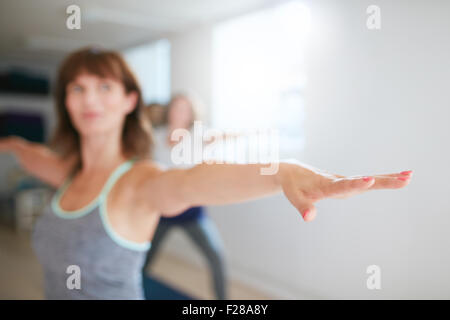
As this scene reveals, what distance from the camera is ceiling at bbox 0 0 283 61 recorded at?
58.1 inches

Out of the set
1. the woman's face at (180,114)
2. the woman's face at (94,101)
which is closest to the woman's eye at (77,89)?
the woman's face at (94,101)

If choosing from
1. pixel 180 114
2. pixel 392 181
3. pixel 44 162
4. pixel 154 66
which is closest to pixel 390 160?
pixel 392 181

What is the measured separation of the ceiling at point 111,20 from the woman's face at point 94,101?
0.97 feet

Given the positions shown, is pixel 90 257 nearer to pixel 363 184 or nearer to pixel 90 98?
pixel 90 98

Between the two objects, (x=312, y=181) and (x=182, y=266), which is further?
(x=182, y=266)

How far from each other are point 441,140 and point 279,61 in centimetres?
92

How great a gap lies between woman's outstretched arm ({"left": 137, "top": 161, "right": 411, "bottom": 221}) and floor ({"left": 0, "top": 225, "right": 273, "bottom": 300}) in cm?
35

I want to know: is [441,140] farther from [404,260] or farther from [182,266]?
[182,266]

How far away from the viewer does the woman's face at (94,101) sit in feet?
2.38

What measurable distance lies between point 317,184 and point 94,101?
0.51 m

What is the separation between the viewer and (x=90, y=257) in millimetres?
672

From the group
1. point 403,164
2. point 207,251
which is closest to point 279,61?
point 403,164

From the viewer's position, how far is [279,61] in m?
1.32

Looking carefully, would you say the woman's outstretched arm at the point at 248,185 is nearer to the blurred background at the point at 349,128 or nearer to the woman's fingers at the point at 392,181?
the woman's fingers at the point at 392,181
